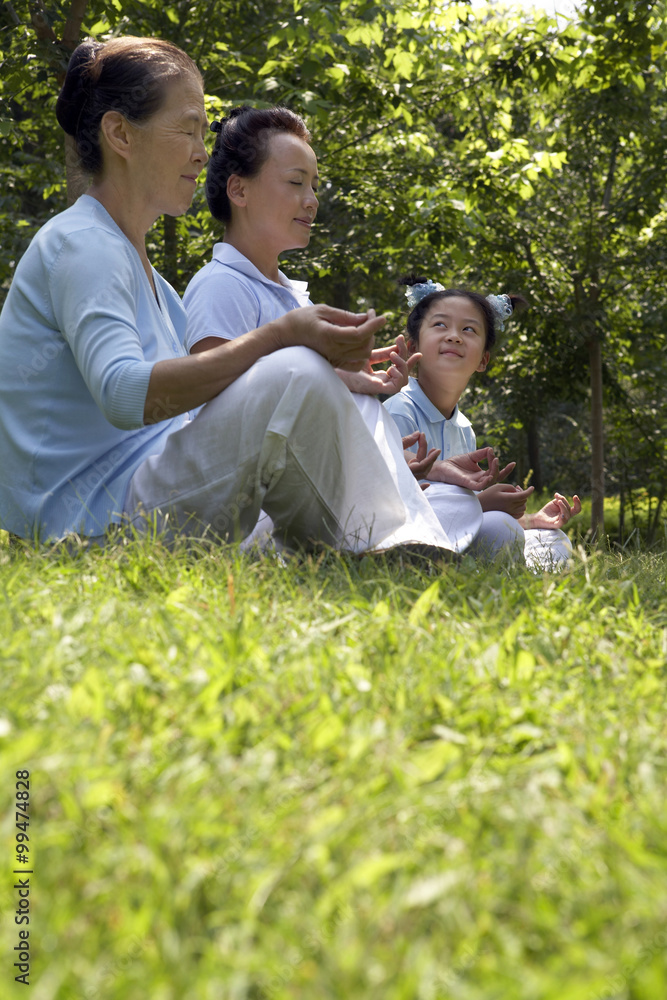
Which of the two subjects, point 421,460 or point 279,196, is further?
point 279,196

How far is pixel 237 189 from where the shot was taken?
3.68m

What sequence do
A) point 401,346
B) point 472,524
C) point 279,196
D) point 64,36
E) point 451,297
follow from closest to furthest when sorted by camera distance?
point 401,346, point 472,524, point 279,196, point 451,297, point 64,36

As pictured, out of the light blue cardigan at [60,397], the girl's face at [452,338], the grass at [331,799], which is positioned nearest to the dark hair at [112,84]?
the light blue cardigan at [60,397]

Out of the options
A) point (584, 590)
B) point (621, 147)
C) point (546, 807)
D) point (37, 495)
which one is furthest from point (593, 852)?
point (621, 147)

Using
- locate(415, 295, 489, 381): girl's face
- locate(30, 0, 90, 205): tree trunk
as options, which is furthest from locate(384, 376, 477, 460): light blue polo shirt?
locate(30, 0, 90, 205): tree trunk

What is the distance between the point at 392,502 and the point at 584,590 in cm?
70

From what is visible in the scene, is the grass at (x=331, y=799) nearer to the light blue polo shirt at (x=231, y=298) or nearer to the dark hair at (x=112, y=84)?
the light blue polo shirt at (x=231, y=298)

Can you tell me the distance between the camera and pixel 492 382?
1120 cm

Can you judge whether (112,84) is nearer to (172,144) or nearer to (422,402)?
(172,144)

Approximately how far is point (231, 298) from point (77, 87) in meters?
0.85

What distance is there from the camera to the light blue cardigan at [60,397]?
2701 mm

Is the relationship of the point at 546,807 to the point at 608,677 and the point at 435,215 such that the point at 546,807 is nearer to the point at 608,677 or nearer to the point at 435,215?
the point at 608,677

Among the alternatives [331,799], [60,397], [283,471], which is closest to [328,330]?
[283,471]

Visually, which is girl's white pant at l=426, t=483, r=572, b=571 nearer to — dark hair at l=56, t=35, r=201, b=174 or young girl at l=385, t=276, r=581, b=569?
young girl at l=385, t=276, r=581, b=569
